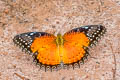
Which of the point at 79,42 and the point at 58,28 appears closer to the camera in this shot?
the point at 79,42

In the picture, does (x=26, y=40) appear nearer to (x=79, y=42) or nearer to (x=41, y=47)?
(x=41, y=47)

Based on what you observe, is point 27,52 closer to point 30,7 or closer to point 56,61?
point 56,61

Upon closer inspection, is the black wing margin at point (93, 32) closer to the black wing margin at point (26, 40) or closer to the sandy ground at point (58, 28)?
the sandy ground at point (58, 28)

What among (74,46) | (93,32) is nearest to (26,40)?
(74,46)

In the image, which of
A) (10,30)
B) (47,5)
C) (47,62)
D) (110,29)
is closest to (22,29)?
(10,30)

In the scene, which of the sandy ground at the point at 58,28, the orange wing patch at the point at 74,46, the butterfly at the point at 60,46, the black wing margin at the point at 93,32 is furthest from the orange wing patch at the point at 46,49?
the black wing margin at the point at 93,32

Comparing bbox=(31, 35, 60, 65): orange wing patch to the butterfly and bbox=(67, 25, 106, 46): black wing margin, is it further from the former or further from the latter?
bbox=(67, 25, 106, 46): black wing margin
